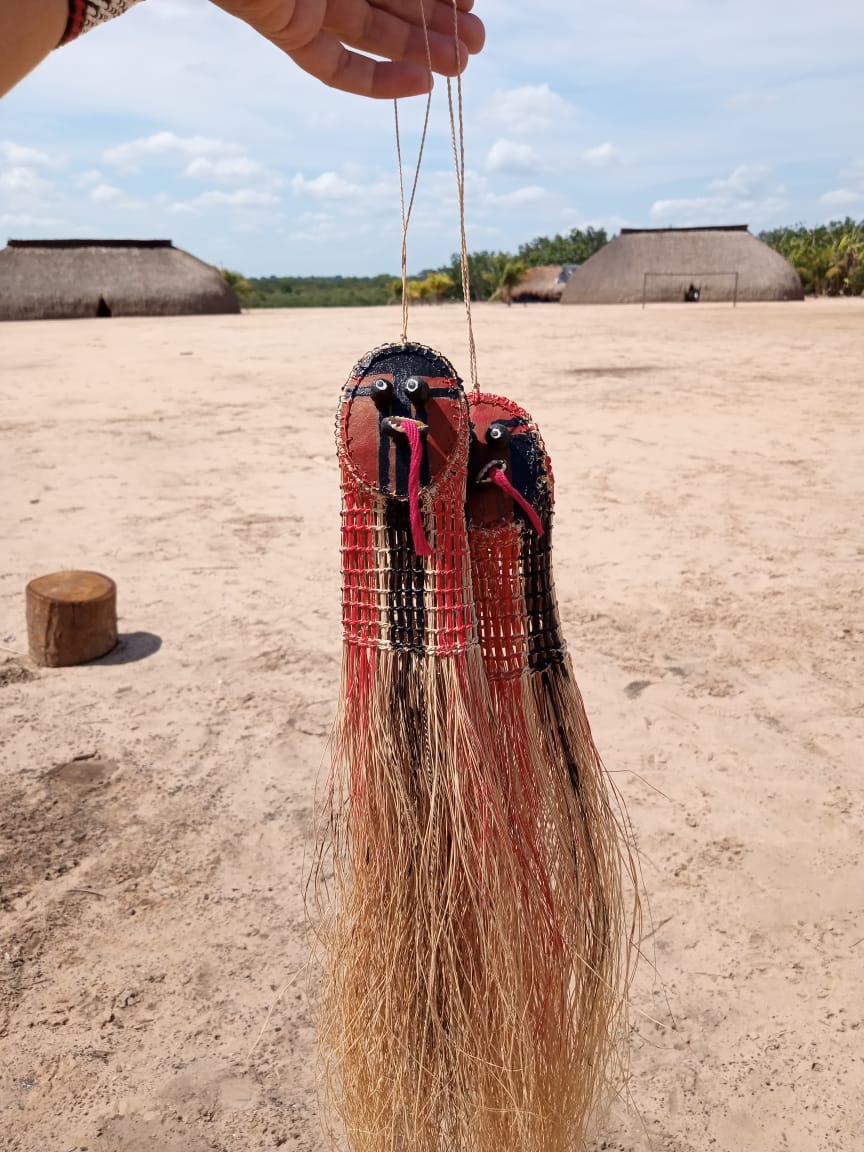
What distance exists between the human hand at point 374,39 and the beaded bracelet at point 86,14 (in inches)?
9.2

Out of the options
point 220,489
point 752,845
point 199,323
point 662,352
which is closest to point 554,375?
point 662,352

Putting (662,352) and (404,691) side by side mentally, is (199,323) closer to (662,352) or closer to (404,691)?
(662,352)

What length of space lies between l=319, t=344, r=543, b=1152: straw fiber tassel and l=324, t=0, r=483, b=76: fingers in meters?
0.48

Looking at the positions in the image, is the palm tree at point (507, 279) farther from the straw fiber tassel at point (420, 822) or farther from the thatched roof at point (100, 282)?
the straw fiber tassel at point (420, 822)

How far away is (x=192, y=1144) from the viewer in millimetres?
1758

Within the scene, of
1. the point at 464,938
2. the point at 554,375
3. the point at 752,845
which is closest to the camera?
the point at 464,938

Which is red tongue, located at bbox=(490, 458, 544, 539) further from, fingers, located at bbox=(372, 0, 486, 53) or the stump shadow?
the stump shadow

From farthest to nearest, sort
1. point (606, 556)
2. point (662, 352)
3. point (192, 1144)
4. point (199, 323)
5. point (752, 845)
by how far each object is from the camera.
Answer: point (199, 323) → point (662, 352) → point (606, 556) → point (752, 845) → point (192, 1144)

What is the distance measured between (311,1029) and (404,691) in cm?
110

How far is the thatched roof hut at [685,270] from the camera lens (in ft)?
88.6

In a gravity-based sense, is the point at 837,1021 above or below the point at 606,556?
below

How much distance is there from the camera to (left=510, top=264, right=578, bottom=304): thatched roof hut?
107 ft

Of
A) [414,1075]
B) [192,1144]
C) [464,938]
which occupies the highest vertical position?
[464,938]

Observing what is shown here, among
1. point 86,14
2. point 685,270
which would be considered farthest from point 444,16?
point 685,270
